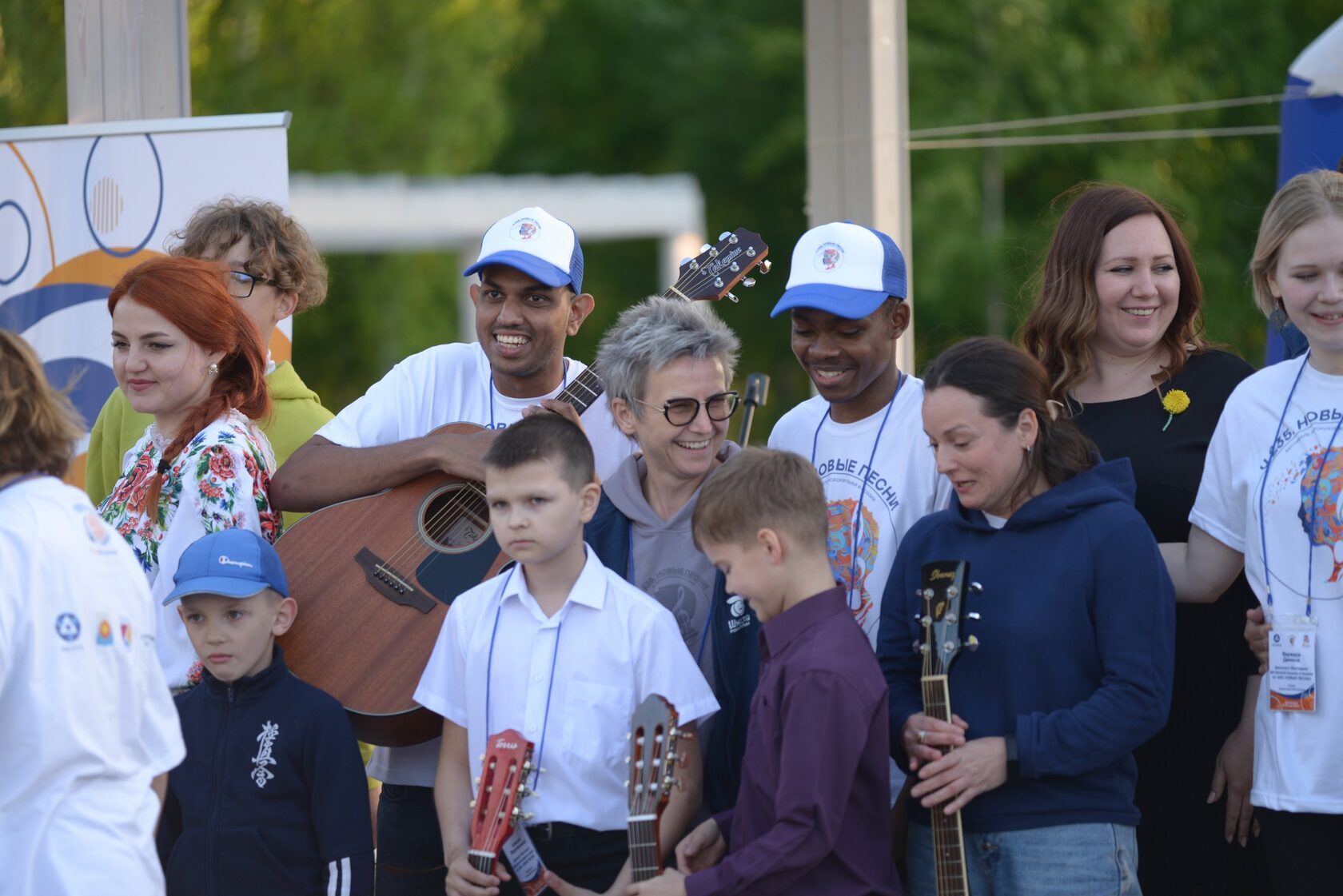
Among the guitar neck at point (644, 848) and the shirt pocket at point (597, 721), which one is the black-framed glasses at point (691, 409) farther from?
the guitar neck at point (644, 848)

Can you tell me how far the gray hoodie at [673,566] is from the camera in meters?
3.50

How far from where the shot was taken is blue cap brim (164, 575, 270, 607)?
11.3 feet

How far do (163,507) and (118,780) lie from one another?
1093 mm

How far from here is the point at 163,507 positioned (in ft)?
12.1

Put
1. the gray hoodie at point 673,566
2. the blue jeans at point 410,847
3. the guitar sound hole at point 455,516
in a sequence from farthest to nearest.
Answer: the guitar sound hole at point 455,516
the blue jeans at point 410,847
the gray hoodie at point 673,566

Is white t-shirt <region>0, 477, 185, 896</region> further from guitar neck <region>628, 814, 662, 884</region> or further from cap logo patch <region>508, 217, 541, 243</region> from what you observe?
cap logo patch <region>508, 217, 541, 243</region>

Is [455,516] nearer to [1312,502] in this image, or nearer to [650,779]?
[650,779]

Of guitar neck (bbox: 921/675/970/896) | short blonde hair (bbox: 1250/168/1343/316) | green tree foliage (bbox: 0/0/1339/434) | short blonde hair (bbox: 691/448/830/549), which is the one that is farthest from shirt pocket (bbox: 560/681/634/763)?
green tree foliage (bbox: 0/0/1339/434)

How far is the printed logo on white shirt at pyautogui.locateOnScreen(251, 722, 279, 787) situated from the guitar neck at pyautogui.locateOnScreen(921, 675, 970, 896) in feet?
4.93

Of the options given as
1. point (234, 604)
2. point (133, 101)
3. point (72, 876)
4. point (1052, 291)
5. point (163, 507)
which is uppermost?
point (133, 101)

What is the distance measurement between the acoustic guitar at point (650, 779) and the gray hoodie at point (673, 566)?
0.39 metres

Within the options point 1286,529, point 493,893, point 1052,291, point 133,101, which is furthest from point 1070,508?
point 133,101

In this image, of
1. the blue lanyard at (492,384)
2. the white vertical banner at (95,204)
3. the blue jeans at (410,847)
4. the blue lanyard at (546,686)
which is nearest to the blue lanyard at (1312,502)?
the blue lanyard at (546,686)

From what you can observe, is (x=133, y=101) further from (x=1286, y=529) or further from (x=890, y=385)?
(x=1286, y=529)
